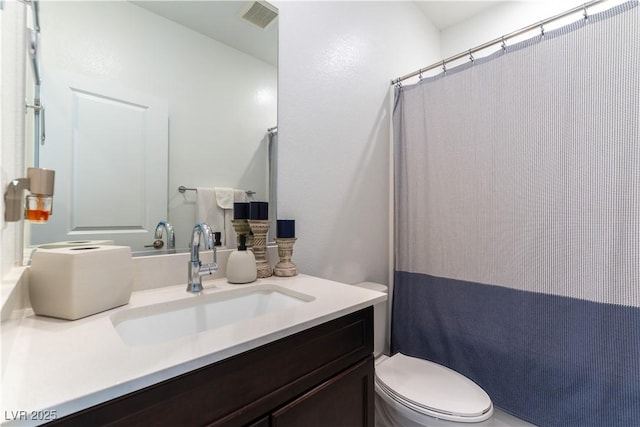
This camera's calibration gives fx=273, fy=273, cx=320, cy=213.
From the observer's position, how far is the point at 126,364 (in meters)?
0.46

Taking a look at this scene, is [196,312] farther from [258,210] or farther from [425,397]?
[425,397]

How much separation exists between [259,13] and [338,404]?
1.50 metres

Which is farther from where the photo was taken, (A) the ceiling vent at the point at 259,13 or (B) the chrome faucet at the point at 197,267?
(A) the ceiling vent at the point at 259,13

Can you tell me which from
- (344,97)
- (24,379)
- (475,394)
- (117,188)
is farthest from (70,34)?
(475,394)

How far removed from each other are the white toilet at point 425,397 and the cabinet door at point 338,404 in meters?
0.26

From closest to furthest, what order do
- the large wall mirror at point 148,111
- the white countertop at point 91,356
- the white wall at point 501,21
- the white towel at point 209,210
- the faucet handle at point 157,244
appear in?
the white countertop at point 91,356, the large wall mirror at point 148,111, the faucet handle at point 157,244, the white towel at point 209,210, the white wall at point 501,21

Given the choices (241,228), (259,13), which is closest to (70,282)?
(241,228)

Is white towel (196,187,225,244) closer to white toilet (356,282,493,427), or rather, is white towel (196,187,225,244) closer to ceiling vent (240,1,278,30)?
ceiling vent (240,1,278,30)

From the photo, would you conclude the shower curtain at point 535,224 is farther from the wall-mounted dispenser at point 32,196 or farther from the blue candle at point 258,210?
the wall-mounted dispenser at point 32,196

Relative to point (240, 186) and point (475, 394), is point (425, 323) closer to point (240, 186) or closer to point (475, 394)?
point (475, 394)

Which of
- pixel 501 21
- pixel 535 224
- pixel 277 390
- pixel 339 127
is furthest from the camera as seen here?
pixel 501 21

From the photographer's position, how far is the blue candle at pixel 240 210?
1127mm

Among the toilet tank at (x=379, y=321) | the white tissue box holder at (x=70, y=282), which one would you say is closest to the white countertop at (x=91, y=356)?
the white tissue box holder at (x=70, y=282)

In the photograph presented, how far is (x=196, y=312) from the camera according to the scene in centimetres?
84
